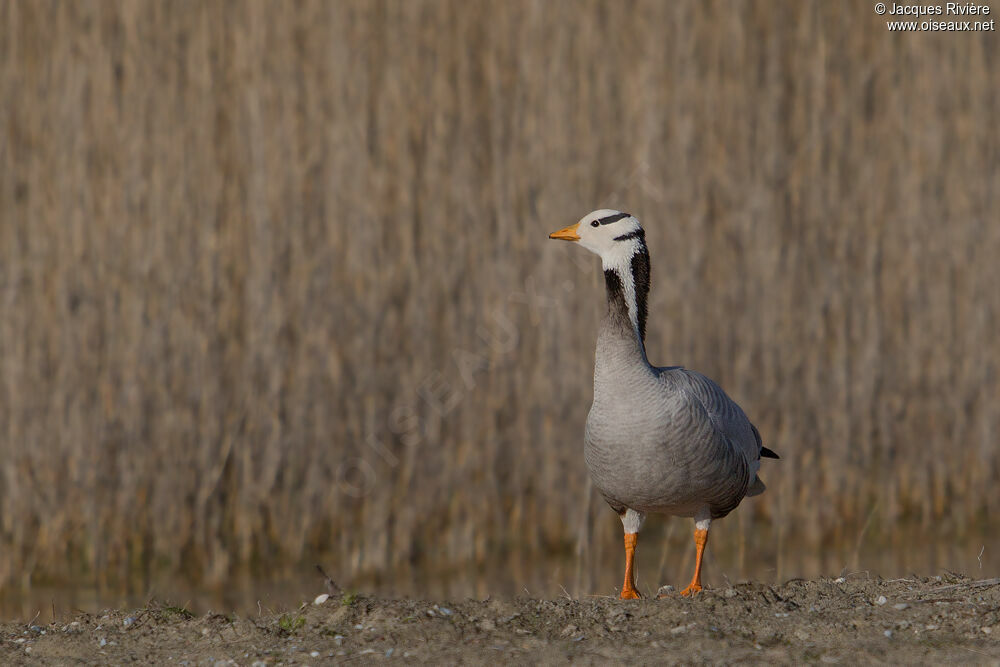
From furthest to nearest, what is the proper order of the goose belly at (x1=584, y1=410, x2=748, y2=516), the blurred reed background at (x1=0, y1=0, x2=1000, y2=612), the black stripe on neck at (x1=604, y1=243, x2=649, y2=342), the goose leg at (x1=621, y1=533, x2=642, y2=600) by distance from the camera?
1. the blurred reed background at (x1=0, y1=0, x2=1000, y2=612)
2. the goose leg at (x1=621, y1=533, x2=642, y2=600)
3. the black stripe on neck at (x1=604, y1=243, x2=649, y2=342)
4. the goose belly at (x1=584, y1=410, x2=748, y2=516)

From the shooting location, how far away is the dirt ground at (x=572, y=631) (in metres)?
3.64

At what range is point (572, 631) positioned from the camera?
3.87 meters

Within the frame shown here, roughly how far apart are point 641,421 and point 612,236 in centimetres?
78

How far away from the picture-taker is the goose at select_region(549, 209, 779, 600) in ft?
14.0

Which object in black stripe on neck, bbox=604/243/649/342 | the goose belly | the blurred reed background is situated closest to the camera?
the goose belly

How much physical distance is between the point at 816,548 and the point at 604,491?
12.0 ft

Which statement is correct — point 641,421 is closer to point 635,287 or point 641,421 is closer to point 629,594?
point 635,287

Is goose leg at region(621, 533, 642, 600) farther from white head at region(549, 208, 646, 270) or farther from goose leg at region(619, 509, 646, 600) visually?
white head at region(549, 208, 646, 270)

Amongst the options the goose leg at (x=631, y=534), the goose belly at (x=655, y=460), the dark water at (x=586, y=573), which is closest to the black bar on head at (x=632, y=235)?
the goose belly at (x=655, y=460)

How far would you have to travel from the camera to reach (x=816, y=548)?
7.62 meters

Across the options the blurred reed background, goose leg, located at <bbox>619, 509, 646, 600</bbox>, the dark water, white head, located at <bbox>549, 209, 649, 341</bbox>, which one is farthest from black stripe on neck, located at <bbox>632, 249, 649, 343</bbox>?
the blurred reed background

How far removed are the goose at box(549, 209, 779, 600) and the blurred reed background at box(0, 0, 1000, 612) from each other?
2506mm

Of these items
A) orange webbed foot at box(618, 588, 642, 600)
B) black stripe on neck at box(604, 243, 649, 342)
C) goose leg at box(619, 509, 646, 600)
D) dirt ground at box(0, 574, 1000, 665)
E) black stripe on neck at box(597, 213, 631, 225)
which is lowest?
orange webbed foot at box(618, 588, 642, 600)

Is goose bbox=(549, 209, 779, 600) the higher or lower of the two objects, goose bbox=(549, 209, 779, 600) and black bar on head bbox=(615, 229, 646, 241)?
the lower
